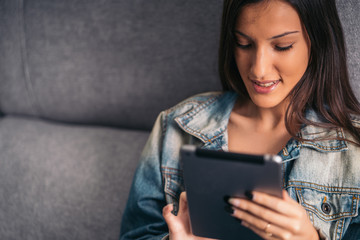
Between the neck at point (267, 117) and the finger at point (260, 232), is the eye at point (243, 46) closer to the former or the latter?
the neck at point (267, 117)

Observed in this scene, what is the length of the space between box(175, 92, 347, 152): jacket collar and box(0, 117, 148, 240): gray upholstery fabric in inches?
11.7

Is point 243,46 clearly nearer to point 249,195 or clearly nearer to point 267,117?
point 267,117

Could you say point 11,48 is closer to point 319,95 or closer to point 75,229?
point 75,229

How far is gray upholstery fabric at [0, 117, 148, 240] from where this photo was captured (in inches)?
43.7

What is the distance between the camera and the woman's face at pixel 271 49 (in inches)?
27.6

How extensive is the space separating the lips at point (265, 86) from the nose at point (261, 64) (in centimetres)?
2

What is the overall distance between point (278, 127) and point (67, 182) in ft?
2.43

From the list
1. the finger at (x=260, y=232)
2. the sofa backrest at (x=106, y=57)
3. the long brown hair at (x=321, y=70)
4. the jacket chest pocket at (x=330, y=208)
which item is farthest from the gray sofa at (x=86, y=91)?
the finger at (x=260, y=232)

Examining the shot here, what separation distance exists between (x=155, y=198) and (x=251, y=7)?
540 millimetres

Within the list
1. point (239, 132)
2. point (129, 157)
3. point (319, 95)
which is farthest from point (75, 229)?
point (319, 95)

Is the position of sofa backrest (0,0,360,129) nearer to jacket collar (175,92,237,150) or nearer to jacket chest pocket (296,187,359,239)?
jacket collar (175,92,237,150)

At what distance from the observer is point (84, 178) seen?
1.16 meters

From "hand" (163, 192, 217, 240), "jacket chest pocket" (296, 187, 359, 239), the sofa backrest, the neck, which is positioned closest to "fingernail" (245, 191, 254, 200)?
"hand" (163, 192, 217, 240)

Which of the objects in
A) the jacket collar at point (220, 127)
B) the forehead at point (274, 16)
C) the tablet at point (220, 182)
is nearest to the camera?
the tablet at point (220, 182)
